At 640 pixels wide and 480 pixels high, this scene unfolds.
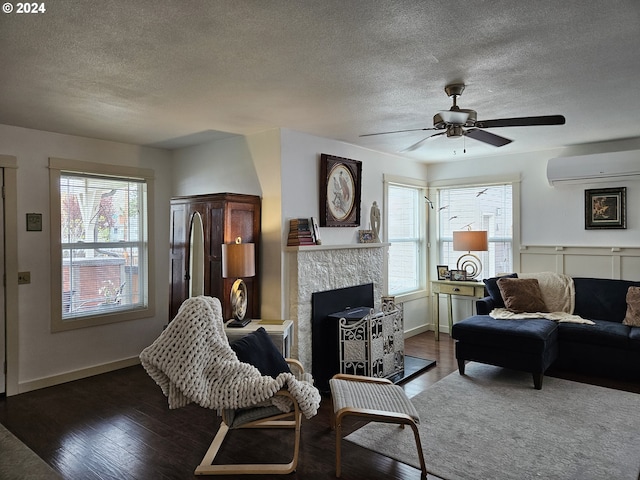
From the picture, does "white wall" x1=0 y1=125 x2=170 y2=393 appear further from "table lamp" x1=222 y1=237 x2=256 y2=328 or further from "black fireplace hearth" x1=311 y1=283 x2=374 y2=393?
"black fireplace hearth" x1=311 y1=283 x2=374 y2=393

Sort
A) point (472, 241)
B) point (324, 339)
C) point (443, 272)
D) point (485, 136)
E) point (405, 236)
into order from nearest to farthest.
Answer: point (485, 136)
point (324, 339)
point (472, 241)
point (443, 272)
point (405, 236)

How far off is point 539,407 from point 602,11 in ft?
9.46

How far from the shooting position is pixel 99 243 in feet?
14.7

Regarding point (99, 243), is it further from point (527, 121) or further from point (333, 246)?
point (527, 121)

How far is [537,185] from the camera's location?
5320mm

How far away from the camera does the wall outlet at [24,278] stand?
3.92m

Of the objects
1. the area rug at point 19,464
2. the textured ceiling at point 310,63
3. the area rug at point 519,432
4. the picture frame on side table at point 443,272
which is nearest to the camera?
the textured ceiling at point 310,63

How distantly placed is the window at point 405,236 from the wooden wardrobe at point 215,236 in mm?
2023

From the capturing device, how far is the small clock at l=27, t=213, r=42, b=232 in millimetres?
3986

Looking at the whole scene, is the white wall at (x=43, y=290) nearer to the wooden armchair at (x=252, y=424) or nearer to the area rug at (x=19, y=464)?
the area rug at (x=19, y=464)

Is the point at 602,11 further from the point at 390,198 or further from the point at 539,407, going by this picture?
A: the point at 390,198

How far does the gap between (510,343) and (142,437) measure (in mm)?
3171

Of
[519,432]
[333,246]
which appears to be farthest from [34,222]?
[519,432]

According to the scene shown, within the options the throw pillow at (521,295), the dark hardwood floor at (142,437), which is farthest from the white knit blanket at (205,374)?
the throw pillow at (521,295)
